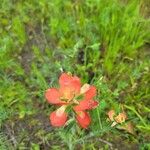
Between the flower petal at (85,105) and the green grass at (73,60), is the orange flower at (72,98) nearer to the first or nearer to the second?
the flower petal at (85,105)

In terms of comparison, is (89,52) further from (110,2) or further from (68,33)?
(110,2)

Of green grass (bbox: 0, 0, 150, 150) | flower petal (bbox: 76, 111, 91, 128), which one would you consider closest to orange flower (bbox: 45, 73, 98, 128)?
flower petal (bbox: 76, 111, 91, 128)

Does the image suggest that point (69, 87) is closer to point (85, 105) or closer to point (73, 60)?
point (85, 105)

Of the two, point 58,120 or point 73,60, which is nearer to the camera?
point 58,120

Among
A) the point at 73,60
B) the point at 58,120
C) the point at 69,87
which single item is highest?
the point at 69,87

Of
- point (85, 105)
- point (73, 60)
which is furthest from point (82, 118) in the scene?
point (73, 60)

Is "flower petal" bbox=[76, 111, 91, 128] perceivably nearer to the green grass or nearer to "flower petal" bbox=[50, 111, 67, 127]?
"flower petal" bbox=[50, 111, 67, 127]

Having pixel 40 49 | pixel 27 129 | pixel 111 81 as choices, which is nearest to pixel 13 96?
pixel 27 129
